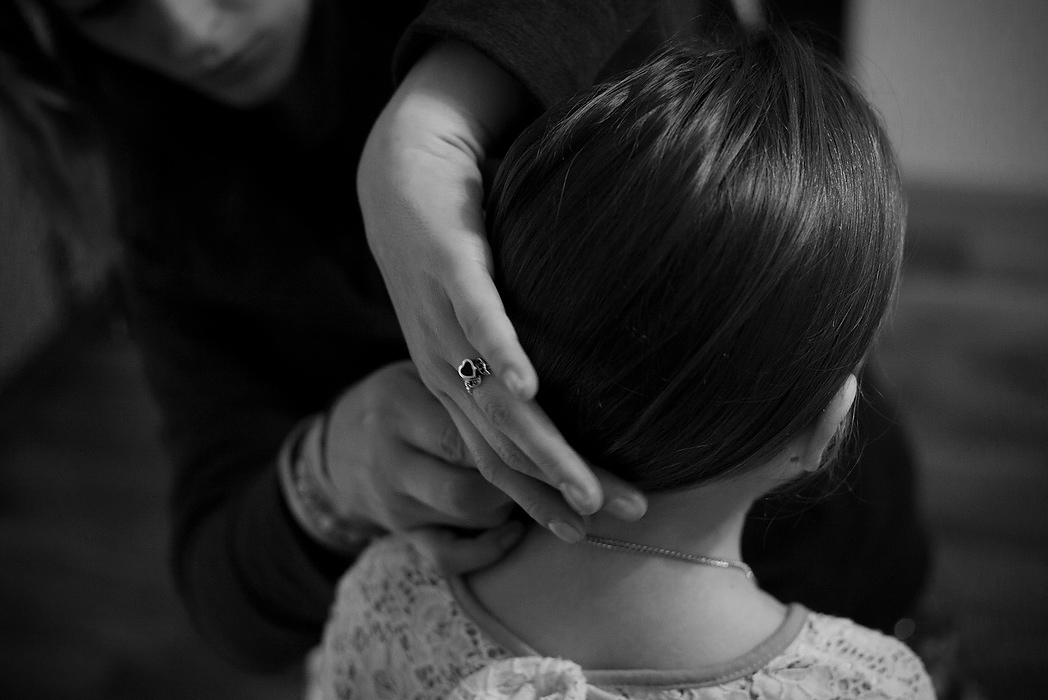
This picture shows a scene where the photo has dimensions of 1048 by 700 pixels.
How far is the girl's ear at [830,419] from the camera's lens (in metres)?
0.70

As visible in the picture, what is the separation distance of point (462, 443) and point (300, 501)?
0.94 feet

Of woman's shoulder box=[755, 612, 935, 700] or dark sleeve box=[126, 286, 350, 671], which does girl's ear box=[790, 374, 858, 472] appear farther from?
dark sleeve box=[126, 286, 350, 671]

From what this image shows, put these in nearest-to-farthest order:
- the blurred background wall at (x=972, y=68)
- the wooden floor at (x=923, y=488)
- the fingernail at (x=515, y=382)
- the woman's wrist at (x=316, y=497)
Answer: the fingernail at (x=515, y=382)
the woman's wrist at (x=316, y=497)
the wooden floor at (x=923, y=488)
the blurred background wall at (x=972, y=68)

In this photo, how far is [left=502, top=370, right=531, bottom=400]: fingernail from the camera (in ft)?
1.87

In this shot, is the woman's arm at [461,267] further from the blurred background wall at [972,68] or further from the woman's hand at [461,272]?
the blurred background wall at [972,68]

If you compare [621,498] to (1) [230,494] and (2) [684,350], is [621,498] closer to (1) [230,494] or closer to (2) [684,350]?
(2) [684,350]

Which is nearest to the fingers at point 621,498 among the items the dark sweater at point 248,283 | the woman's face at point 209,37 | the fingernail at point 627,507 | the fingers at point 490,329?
the fingernail at point 627,507

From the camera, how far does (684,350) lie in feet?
2.09

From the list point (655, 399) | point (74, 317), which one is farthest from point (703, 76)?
point (74, 317)

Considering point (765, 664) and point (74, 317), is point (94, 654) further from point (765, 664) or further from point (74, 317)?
point (765, 664)

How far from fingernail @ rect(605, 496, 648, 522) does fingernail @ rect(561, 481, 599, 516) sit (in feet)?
0.14

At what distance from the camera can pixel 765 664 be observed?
2.37 feet

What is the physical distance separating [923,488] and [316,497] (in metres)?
1.36

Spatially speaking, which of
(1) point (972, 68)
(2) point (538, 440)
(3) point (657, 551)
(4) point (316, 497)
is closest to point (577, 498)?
(2) point (538, 440)
